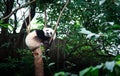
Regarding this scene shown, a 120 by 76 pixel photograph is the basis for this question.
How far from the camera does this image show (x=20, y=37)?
6984 mm

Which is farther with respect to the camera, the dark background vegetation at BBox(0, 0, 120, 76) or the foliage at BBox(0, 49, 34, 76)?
the foliage at BBox(0, 49, 34, 76)

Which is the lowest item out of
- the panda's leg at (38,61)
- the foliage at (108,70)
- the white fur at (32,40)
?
the panda's leg at (38,61)

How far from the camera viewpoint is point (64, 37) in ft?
20.5

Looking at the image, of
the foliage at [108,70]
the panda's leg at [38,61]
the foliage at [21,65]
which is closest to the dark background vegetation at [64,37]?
the foliage at [21,65]

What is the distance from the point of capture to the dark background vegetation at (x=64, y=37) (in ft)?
16.3

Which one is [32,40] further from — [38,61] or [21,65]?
[21,65]

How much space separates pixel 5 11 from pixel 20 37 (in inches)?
34.2

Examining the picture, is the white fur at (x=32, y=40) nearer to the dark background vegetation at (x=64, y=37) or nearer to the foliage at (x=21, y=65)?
the dark background vegetation at (x=64, y=37)

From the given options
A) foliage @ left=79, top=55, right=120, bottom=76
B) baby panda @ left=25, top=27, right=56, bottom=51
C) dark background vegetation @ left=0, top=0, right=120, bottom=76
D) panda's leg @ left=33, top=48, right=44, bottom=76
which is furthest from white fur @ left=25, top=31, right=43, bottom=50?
foliage @ left=79, top=55, right=120, bottom=76

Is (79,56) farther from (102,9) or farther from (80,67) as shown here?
(102,9)

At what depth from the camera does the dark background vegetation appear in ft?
16.3

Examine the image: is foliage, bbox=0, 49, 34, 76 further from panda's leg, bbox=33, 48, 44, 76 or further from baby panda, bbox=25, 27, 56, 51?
panda's leg, bbox=33, 48, 44, 76

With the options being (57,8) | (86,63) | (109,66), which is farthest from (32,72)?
(109,66)

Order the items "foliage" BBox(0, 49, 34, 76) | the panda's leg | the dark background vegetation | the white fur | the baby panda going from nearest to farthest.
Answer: the panda's leg < the dark background vegetation < the baby panda < the white fur < "foliage" BBox(0, 49, 34, 76)
